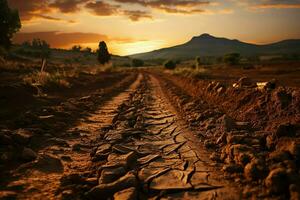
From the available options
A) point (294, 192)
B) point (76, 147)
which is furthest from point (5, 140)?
point (294, 192)

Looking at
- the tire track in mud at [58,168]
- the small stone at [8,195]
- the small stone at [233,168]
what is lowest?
the tire track in mud at [58,168]

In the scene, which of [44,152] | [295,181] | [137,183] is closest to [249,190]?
[295,181]

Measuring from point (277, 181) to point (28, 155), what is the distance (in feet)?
12.1

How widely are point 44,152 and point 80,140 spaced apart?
108cm

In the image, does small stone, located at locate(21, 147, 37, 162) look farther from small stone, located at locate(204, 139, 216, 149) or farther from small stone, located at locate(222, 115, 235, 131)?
small stone, located at locate(222, 115, 235, 131)

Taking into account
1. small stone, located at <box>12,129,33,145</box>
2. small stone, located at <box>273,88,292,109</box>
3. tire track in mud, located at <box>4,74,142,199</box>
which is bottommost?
tire track in mud, located at <box>4,74,142,199</box>

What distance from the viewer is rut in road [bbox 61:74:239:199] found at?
394 cm

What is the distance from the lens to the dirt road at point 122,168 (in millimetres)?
3949

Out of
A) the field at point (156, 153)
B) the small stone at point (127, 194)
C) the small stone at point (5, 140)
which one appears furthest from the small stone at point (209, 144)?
the small stone at point (5, 140)

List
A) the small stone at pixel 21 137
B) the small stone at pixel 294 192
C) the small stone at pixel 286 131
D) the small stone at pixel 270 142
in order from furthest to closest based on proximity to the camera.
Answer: the small stone at pixel 21 137, the small stone at pixel 286 131, the small stone at pixel 270 142, the small stone at pixel 294 192

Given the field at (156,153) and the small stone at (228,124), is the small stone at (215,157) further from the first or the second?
the small stone at (228,124)

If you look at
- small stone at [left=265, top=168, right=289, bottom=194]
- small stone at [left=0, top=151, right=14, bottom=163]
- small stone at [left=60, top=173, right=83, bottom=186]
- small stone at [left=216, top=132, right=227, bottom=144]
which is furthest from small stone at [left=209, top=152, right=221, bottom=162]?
small stone at [left=0, top=151, right=14, bottom=163]

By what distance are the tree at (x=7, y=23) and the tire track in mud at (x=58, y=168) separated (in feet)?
118

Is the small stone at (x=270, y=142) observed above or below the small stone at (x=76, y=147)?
above
